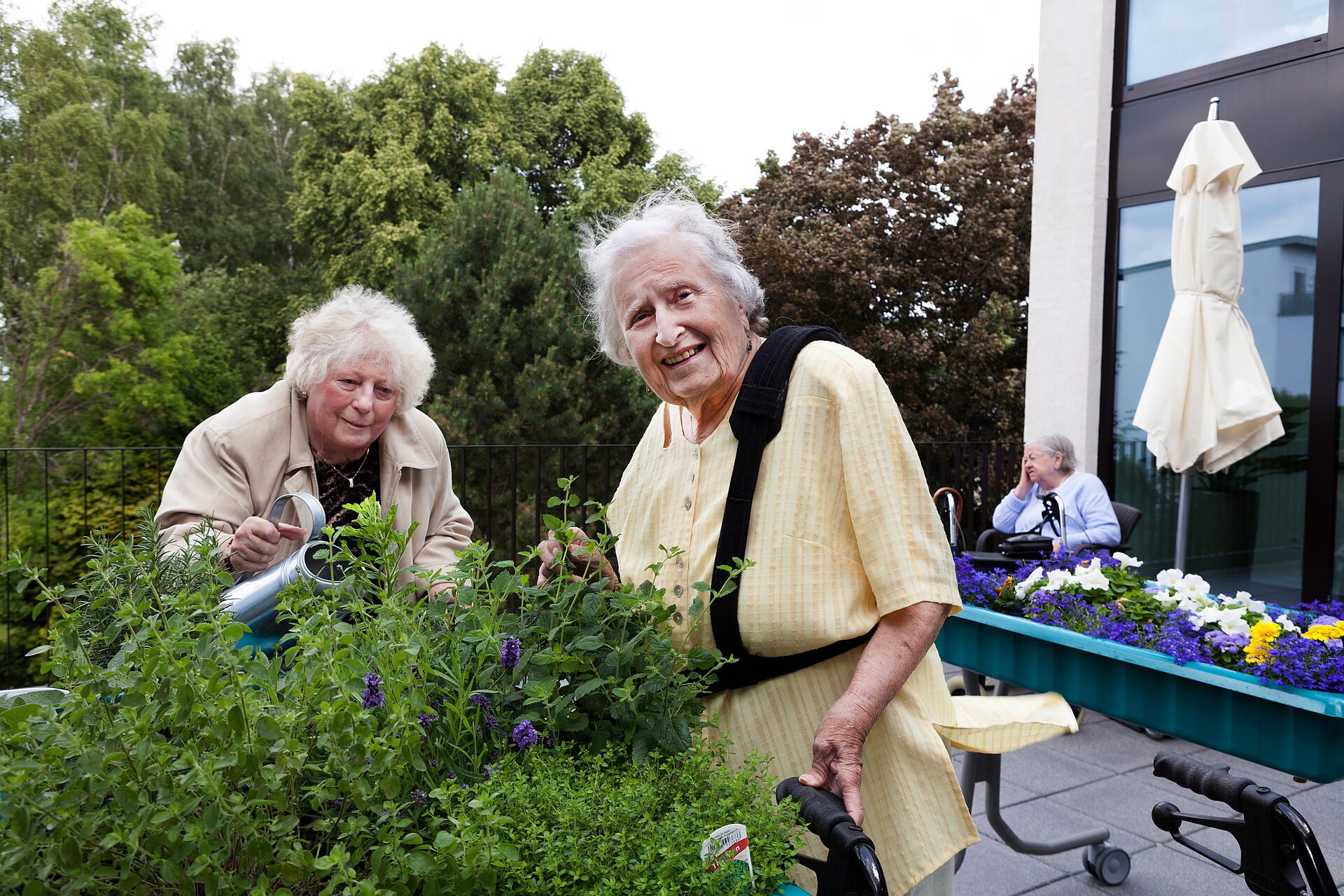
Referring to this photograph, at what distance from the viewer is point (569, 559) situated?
1467 mm

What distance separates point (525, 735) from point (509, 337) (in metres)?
10.5

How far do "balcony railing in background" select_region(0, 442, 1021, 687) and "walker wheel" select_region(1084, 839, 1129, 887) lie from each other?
8.41 feet

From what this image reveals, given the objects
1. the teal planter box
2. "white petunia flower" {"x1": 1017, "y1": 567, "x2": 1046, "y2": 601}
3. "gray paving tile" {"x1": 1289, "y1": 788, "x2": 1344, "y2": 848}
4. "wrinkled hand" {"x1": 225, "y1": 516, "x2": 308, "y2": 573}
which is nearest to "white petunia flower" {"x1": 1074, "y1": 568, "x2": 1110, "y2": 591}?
"white petunia flower" {"x1": 1017, "y1": 567, "x2": 1046, "y2": 601}

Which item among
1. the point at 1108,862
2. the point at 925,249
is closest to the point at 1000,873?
the point at 1108,862

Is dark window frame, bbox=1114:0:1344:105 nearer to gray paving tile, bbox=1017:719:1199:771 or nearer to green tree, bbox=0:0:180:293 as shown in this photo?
gray paving tile, bbox=1017:719:1199:771

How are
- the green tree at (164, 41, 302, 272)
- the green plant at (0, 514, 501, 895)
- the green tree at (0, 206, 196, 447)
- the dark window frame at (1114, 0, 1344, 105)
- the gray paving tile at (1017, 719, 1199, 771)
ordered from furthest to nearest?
the green tree at (164, 41, 302, 272) < the green tree at (0, 206, 196, 447) < the dark window frame at (1114, 0, 1344, 105) < the gray paving tile at (1017, 719, 1199, 771) < the green plant at (0, 514, 501, 895)

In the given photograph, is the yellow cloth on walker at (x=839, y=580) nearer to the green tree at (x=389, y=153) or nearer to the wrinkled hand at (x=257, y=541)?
the wrinkled hand at (x=257, y=541)

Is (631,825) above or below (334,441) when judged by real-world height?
below

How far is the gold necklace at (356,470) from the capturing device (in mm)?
2266

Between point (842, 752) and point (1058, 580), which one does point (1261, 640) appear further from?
point (842, 752)

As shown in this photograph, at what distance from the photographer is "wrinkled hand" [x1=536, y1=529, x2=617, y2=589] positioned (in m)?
1.23

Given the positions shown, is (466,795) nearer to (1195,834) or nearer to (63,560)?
(1195,834)

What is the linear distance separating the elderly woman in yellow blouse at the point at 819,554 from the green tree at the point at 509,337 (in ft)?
30.7

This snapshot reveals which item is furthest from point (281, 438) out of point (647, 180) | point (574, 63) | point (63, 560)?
point (574, 63)
